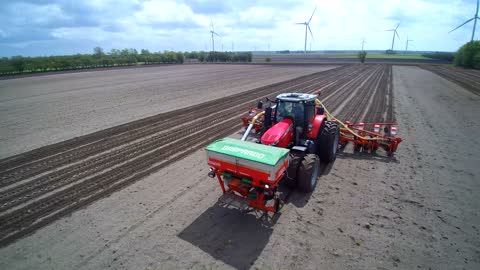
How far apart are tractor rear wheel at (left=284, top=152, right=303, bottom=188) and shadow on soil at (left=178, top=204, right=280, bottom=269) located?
1.06 metres

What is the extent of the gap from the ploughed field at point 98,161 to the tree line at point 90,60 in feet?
157

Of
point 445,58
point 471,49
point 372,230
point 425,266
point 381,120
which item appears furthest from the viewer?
point 445,58

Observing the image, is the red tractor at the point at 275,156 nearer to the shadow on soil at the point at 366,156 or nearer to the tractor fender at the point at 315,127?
the tractor fender at the point at 315,127

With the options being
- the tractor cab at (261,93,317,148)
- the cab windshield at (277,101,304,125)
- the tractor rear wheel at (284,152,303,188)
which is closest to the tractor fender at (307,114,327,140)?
the tractor cab at (261,93,317,148)

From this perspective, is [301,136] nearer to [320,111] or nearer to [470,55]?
[320,111]

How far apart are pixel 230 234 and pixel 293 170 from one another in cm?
213

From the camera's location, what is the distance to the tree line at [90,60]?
149 ft

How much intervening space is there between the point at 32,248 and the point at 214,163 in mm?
3660

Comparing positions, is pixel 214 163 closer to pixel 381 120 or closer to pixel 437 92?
pixel 381 120

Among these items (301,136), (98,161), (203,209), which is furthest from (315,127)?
(98,161)

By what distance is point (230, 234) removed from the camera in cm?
469

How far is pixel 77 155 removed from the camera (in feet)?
26.9

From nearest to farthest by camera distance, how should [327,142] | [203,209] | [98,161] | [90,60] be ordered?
1. [203,209]
2. [327,142]
3. [98,161]
4. [90,60]

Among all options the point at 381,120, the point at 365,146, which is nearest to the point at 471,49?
the point at 381,120
